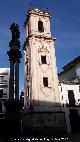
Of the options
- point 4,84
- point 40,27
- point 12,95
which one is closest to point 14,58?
point 12,95

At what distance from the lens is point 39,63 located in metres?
29.5

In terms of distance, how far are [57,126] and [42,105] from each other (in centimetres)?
291

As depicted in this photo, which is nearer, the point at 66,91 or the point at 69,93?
the point at 66,91

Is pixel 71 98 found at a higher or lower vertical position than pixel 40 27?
lower

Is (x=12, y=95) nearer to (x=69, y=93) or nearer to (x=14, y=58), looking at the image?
(x=14, y=58)

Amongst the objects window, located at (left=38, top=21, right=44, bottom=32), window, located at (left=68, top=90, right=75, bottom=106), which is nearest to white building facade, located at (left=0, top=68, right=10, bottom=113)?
window, located at (left=68, top=90, right=75, bottom=106)

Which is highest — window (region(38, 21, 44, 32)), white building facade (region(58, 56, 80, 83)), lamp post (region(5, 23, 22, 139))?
window (region(38, 21, 44, 32))

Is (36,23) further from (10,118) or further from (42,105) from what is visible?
(10,118)

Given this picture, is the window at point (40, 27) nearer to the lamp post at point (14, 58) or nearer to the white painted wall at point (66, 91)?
the white painted wall at point (66, 91)

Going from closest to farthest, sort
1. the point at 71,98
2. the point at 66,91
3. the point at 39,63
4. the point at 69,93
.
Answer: the point at 39,63
the point at 71,98
the point at 66,91
the point at 69,93

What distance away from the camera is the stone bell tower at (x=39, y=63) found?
92.3 ft

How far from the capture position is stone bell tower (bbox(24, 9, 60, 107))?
1107 inches

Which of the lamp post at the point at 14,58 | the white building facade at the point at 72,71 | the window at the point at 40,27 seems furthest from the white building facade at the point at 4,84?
the lamp post at the point at 14,58

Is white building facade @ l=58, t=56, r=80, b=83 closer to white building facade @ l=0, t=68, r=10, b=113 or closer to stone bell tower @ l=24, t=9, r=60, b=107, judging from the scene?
stone bell tower @ l=24, t=9, r=60, b=107
